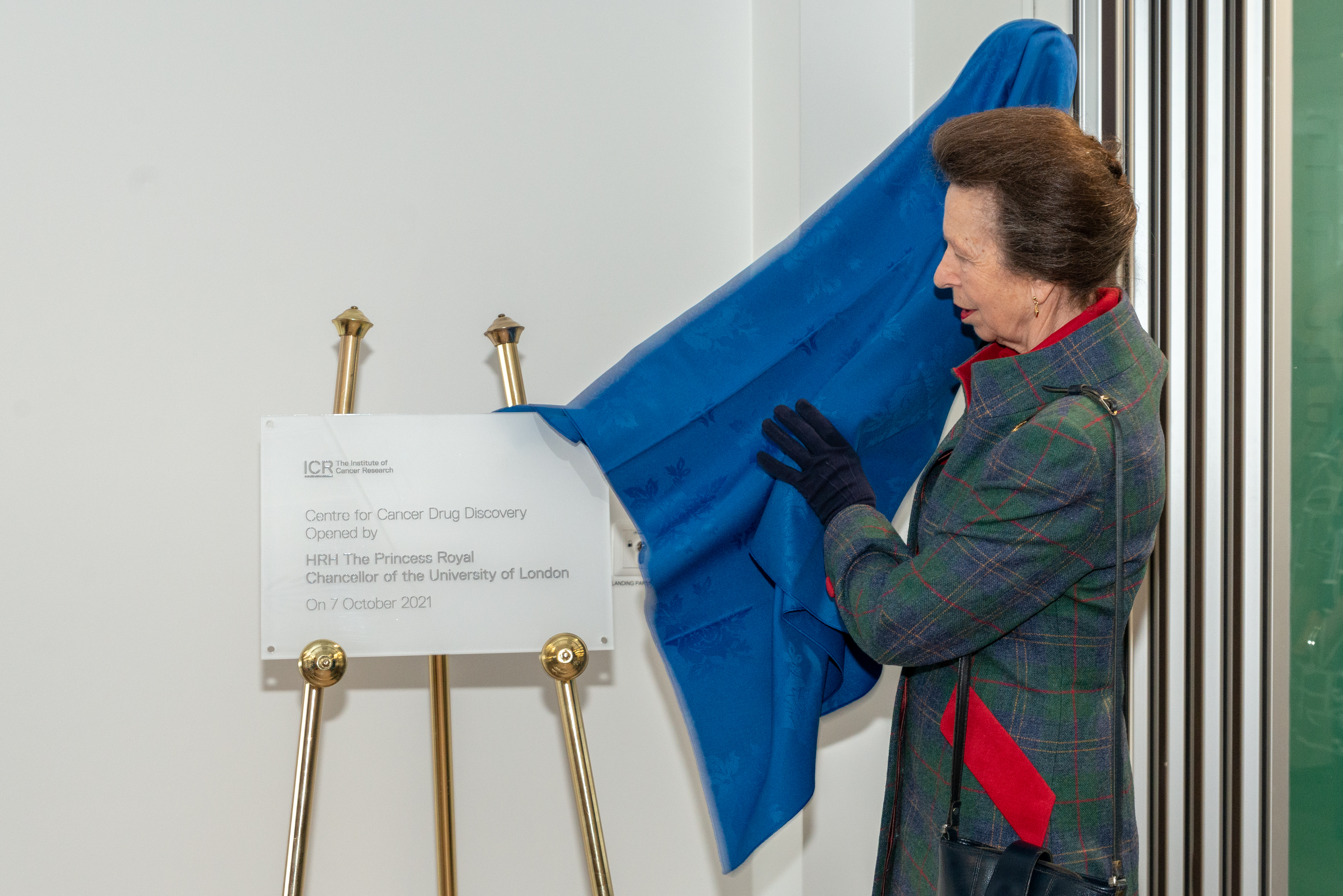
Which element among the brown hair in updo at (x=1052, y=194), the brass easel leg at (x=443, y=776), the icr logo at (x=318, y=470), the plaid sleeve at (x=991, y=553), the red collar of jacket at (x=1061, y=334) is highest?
the brown hair in updo at (x=1052, y=194)

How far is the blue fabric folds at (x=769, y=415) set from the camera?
1228mm

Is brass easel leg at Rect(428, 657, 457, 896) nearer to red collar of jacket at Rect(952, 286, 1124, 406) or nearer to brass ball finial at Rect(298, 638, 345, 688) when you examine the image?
brass ball finial at Rect(298, 638, 345, 688)

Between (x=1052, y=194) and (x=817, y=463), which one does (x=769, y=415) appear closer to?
(x=817, y=463)

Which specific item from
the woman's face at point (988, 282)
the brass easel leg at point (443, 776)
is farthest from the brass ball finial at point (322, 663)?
the woman's face at point (988, 282)

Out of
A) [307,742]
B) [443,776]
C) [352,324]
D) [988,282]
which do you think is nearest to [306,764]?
[307,742]

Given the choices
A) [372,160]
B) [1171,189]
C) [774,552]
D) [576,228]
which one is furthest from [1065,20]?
[372,160]

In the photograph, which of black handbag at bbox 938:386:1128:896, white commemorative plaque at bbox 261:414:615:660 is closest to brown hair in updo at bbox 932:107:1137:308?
black handbag at bbox 938:386:1128:896

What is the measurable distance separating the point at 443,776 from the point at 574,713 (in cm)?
31

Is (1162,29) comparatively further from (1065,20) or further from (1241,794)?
(1241,794)

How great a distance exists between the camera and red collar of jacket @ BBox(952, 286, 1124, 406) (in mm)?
1011

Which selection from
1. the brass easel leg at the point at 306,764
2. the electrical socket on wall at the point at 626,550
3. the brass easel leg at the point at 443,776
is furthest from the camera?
the electrical socket on wall at the point at 626,550

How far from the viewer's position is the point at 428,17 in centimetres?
181

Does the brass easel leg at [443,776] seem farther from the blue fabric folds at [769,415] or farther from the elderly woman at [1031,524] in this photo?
the elderly woman at [1031,524]

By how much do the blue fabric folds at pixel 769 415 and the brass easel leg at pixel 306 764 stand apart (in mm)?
449
